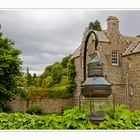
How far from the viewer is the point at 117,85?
19.2 m

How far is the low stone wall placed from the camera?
62.4 ft

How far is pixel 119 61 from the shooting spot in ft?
65.7

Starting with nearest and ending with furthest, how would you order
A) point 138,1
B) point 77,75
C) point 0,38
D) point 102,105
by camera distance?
point 102,105 → point 138,1 → point 0,38 → point 77,75

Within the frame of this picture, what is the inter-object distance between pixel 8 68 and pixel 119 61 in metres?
8.65

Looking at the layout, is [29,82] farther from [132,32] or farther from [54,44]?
[132,32]

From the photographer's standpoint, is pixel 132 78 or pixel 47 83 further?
pixel 47 83

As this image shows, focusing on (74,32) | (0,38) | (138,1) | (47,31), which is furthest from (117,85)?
(138,1)

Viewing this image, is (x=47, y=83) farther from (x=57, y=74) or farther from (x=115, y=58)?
(x=115, y=58)

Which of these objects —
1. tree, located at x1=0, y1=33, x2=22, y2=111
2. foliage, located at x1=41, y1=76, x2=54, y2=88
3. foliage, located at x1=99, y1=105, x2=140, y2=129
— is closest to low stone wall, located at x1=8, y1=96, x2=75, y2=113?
tree, located at x1=0, y1=33, x2=22, y2=111

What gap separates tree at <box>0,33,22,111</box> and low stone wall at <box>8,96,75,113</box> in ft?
14.7

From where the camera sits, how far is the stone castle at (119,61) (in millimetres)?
18672

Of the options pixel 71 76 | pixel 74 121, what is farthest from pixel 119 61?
pixel 74 121
